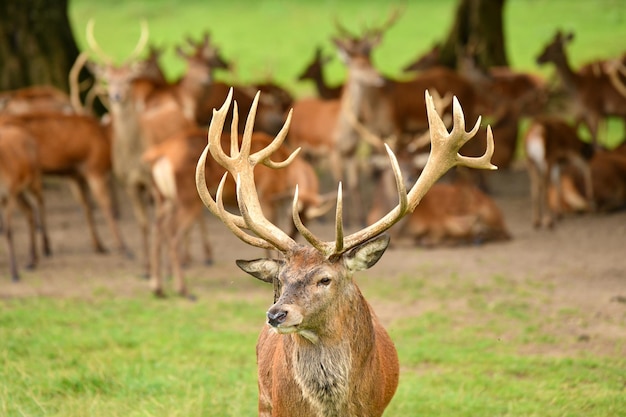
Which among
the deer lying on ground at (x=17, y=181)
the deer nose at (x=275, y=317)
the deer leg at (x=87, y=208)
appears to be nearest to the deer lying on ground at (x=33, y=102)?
the deer leg at (x=87, y=208)

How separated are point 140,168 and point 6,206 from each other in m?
1.20

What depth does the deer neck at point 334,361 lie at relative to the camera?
407 centimetres

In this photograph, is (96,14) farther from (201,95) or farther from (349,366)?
(349,366)

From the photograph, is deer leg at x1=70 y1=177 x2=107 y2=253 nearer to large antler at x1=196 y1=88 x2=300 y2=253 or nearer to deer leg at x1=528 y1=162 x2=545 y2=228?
deer leg at x1=528 y1=162 x2=545 y2=228

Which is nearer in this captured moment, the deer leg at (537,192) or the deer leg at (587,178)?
the deer leg at (537,192)

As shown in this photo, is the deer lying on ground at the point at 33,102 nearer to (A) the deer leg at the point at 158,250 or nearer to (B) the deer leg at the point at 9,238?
(B) the deer leg at the point at 9,238

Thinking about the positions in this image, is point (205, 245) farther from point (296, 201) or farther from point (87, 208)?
point (296, 201)

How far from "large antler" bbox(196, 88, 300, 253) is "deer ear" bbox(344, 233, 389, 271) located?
0.24 metres

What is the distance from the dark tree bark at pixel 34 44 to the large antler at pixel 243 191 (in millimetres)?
9747

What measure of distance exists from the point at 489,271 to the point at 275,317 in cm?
556

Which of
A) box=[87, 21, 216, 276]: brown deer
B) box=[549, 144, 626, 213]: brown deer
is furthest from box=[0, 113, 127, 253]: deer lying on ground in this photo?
box=[549, 144, 626, 213]: brown deer

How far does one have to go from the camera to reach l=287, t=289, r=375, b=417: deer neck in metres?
4.07

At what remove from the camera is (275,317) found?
A: 150 inches

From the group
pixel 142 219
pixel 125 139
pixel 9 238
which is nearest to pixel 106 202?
pixel 125 139
